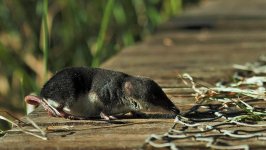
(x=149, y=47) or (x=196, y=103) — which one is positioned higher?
(x=149, y=47)

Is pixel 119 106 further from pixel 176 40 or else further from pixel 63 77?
pixel 176 40

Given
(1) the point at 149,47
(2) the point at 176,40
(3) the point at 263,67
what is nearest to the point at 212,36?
(2) the point at 176,40

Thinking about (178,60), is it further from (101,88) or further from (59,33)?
(59,33)

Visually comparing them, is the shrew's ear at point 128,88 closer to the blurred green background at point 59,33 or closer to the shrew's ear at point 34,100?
the shrew's ear at point 34,100

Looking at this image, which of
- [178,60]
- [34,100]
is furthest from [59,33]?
[34,100]

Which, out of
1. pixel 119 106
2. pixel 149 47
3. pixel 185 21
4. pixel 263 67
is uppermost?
pixel 185 21

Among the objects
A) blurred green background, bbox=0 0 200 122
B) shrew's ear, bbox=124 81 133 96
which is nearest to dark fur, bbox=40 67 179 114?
shrew's ear, bbox=124 81 133 96

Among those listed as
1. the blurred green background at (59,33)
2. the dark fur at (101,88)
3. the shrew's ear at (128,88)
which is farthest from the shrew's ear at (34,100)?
the blurred green background at (59,33)
